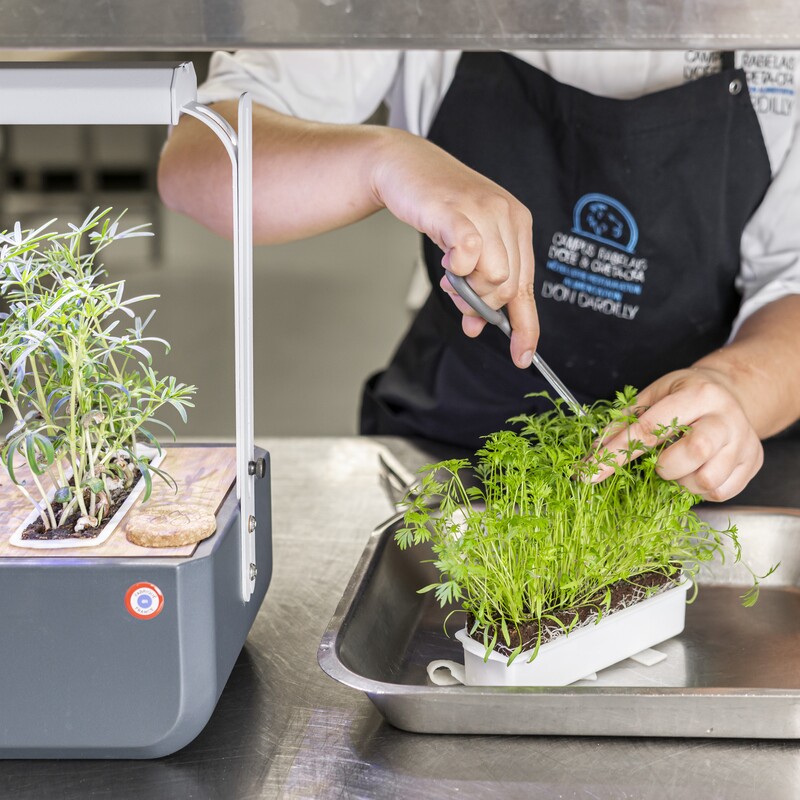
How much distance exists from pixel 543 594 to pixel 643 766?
0.18m

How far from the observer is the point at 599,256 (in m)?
1.60

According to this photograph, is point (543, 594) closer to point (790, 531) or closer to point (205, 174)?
point (790, 531)

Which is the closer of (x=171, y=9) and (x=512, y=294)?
(x=171, y=9)

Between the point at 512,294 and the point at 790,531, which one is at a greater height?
the point at 512,294

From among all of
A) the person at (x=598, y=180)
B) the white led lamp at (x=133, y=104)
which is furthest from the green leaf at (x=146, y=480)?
the person at (x=598, y=180)

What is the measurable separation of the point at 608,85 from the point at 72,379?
1.09 m

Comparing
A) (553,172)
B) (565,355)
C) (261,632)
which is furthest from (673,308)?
(261,632)

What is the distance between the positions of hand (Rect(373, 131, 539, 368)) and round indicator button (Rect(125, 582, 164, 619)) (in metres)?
0.38

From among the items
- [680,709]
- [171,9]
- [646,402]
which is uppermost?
[171,9]

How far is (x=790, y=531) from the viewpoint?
1.26m

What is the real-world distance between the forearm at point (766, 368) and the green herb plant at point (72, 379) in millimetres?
695

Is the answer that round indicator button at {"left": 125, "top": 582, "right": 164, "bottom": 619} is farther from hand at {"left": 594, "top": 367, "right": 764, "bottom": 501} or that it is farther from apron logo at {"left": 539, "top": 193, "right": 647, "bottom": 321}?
apron logo at {"left": 539, "top": 193, "right": 647, "bottom": 321}

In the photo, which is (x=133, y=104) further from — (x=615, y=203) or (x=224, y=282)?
(x=224, y=282)

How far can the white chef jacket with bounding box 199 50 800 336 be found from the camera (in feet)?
5.00
